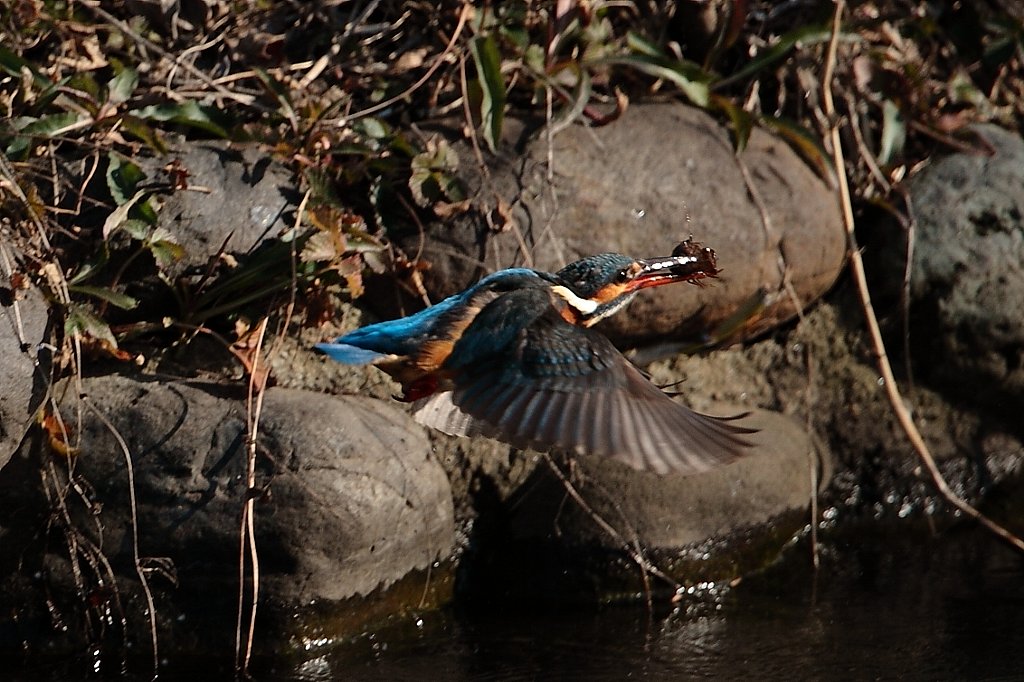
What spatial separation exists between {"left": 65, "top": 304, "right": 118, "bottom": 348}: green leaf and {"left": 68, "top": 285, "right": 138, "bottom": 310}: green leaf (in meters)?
0.05

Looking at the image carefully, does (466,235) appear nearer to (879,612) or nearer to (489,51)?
(489,51)

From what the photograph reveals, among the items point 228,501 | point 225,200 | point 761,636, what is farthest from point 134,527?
point 761,636

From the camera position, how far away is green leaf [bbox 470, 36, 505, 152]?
4477mm

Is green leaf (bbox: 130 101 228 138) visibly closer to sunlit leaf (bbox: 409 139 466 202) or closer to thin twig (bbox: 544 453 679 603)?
sunlit leaf (bbox: 409 139 466 202)

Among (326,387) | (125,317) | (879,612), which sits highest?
(125,317)

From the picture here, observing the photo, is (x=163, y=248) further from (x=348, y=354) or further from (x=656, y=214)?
(x=656, y=214)

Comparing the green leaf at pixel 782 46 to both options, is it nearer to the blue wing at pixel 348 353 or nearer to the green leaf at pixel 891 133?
the green leaf at pixel 891 133

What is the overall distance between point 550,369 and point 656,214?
138 centimetres

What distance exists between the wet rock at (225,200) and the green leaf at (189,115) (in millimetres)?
79

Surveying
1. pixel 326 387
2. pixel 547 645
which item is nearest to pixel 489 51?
pixel 326 387

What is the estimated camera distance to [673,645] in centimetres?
387

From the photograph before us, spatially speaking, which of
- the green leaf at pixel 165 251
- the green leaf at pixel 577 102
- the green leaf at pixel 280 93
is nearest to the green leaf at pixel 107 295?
the green leaf at pixel 165 251

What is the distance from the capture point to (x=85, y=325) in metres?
3.75

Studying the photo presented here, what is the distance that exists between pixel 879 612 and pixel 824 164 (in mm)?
1652
